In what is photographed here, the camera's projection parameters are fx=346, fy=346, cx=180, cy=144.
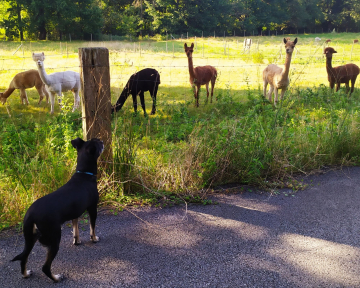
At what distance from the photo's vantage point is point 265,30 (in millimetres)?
73500

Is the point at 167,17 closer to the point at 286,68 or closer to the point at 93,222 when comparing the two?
the point at 286,68

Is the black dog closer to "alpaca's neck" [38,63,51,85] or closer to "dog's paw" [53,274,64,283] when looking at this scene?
"dog's paw" [53,274,64,283]

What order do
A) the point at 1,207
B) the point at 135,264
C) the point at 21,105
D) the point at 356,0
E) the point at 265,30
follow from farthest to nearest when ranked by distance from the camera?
the point at 265,30
the point at 356,0
the point at 21,105
the point at 1,207
the point at 135,264

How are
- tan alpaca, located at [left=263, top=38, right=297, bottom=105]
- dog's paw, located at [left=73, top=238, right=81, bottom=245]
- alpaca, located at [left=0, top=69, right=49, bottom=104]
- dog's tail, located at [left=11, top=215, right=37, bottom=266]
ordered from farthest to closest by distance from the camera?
alpaca, located at [left=0, top=69, right=49, bottom=104] < tan alpaca, located at [left=263, top=38, right=297, bottom=105] < dog's paw, located at [left=73, top=238, right=81, bottom=245] < dog's tail, located at [left=11, top=215, right=37, bottom=266]

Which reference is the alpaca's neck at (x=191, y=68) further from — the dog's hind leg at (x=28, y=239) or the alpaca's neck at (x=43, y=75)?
the dog's hind leg at (x=28, y=239)

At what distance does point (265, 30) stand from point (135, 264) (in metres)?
76.9

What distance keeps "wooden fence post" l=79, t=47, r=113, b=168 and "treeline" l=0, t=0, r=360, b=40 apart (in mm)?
50915

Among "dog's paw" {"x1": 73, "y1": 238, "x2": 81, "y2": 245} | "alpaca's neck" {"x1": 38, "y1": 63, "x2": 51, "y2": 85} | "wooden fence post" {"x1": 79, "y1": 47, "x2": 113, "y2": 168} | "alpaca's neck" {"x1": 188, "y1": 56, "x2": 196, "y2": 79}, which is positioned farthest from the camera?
"alpaca's neck" {"x1": 188, "y1": 56, "x2": 196, "y2": 79}

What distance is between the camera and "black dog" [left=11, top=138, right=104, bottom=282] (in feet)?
9.37

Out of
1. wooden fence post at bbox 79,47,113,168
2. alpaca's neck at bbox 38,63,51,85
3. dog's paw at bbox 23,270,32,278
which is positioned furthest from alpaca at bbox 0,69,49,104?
dog's paw at bbox 23,270,32,278

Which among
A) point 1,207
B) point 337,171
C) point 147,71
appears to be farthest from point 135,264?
point 147,71

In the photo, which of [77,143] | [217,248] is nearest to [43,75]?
[77,143]

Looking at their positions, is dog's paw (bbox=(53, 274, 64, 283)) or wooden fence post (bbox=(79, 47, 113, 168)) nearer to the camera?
dog's paw (bbox=(53, 274, 64, 283))

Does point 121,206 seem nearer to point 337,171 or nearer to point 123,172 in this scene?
point 123,172
